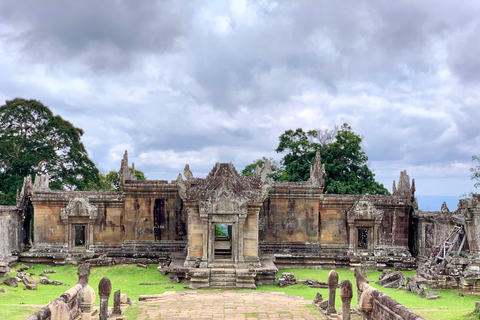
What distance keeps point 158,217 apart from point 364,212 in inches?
422

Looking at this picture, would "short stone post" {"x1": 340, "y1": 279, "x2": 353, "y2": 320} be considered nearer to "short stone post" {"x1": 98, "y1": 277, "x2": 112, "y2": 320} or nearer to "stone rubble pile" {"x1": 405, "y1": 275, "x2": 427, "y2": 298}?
"short stone post" {"x1": 98, "y1": 277, "x2": 112, "y2": 320}

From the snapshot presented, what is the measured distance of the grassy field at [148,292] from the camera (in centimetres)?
1500

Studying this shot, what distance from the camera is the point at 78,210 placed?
2612 centimetres

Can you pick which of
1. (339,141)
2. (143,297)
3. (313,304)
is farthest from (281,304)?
(339,141)

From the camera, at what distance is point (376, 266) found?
1016 inches

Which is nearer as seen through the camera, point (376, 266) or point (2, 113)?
point (376, 266)

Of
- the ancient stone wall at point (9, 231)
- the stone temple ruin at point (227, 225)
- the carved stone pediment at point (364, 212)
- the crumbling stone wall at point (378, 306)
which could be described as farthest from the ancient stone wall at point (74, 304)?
the carved stone pediment at point (364, 212)

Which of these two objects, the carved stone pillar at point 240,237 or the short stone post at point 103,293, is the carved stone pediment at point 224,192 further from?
the short stone post at point 103,293

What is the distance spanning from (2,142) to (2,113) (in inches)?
90.9

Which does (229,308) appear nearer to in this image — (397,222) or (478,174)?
(397,222)

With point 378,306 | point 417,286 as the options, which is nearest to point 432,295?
point 417,286

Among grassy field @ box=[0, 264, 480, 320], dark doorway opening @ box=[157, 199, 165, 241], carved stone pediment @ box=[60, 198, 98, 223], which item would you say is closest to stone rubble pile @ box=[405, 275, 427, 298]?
grassy field @ box=[0, 264, 480, 320]

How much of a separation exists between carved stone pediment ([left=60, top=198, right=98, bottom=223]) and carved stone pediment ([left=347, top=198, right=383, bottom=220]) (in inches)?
524

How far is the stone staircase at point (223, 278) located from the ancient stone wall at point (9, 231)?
11017 mm
